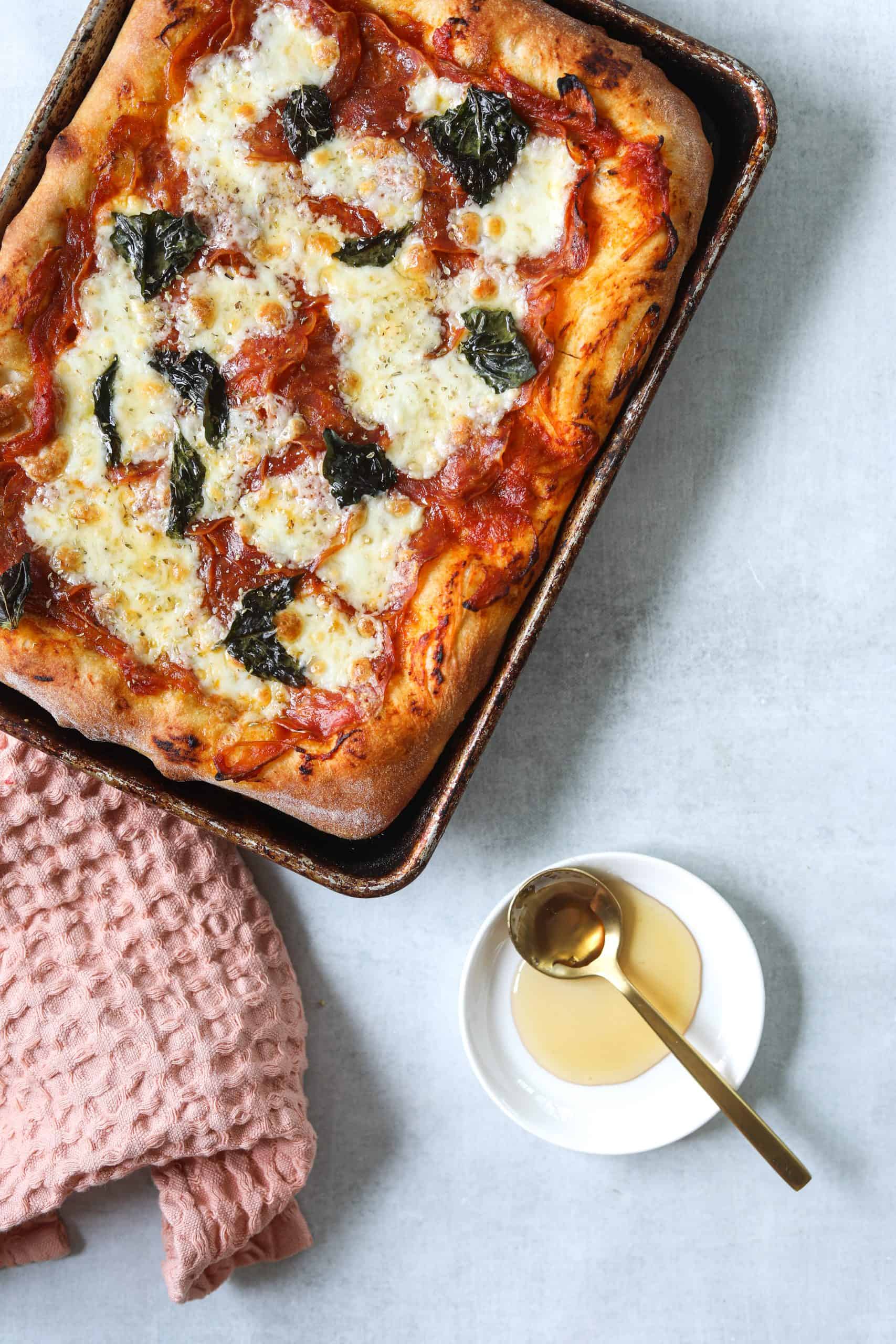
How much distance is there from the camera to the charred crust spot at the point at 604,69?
6.55 ft

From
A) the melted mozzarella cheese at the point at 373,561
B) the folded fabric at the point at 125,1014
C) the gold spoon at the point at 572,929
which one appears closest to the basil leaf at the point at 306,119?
the melted mozzarella cheese at the point at 373,561

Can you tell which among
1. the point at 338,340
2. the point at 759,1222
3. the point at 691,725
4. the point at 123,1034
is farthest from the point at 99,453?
the point at 759,1222

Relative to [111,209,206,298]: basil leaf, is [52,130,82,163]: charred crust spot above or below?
above

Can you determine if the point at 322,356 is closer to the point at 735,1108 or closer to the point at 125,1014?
the point at 125,1014

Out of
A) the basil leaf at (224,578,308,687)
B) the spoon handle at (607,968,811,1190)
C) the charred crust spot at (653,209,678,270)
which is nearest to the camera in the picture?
the charred crust spot at (653,209,678,270)

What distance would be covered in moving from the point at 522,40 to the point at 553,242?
1.24ft

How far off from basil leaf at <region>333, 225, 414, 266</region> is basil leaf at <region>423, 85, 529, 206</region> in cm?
14

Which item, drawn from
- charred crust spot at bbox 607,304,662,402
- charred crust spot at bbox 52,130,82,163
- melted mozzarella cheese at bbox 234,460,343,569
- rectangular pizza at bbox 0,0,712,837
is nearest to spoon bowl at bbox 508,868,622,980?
rectangular pizza at bbox 0,0,712,837

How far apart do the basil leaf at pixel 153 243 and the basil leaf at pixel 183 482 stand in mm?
296

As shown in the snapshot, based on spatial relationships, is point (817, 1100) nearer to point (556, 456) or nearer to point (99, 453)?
point (556, 456)

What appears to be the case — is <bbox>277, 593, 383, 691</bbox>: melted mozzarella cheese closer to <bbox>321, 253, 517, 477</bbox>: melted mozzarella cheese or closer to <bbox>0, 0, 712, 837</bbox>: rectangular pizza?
<bbox>0, 0, 712, 837</bbox>: rectangular pizza

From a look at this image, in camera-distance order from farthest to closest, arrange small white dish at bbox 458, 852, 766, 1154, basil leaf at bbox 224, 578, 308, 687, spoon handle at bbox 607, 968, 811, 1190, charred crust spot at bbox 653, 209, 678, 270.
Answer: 1. small white dish at bbox 458, 852, 766, 1154
2. spoon handle at bbox 607, 968, 811, 1190
3. basil leaf at bbox 224, 578, 308, 687
4. charred crust spot at bbox 653, 209, 678, 270

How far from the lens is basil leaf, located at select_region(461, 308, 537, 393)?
6.60ft

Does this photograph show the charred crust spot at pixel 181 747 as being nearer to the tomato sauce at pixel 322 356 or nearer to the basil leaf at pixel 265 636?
the tomato sauce at pixel 322 356
